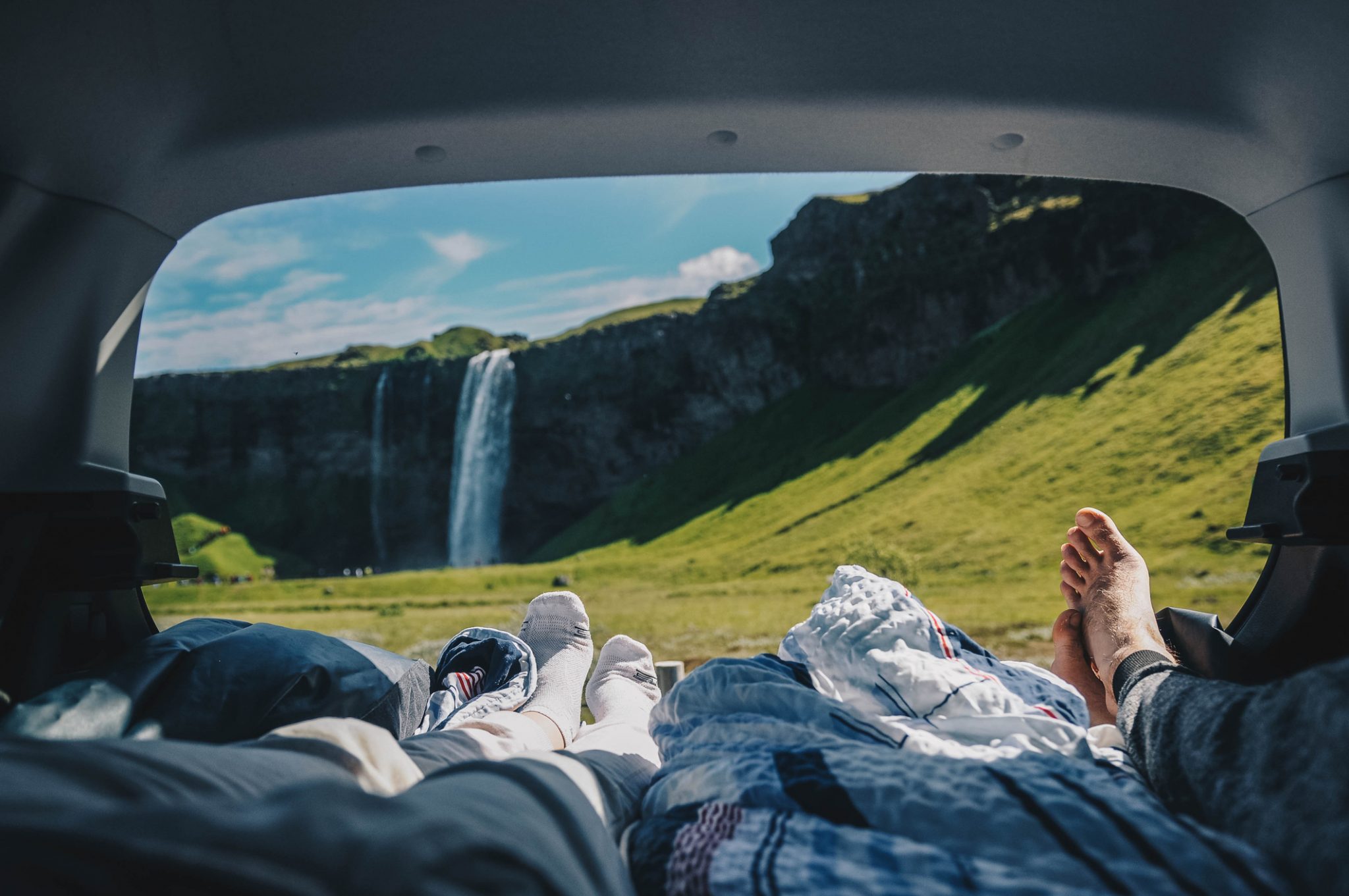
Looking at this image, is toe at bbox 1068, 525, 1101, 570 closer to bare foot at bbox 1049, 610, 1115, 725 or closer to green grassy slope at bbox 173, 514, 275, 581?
bare foot at bbox 1049, 610, 1115, 725

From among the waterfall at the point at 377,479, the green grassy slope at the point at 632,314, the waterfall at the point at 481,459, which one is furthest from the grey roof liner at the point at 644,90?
the waterfall at the point at 377,479

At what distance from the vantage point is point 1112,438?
33.7 feet

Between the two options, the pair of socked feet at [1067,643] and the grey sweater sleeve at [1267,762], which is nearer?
the grey sweater sleeve at [1267,762]

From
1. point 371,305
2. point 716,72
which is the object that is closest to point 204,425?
point 371,305

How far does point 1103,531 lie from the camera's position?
135 centimetres

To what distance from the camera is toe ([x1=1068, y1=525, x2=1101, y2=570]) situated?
1.33 m

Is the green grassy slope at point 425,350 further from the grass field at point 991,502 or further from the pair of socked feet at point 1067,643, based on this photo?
the pair of socked feet at point 1067,643

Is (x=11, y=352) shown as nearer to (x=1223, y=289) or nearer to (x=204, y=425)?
(x=1223, y=289)

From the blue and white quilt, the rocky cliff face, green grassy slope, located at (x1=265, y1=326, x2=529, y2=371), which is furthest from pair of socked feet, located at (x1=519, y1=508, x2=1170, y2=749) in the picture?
green grassy slope, located at (x1=265, y1=326, x2=529, y2=371)

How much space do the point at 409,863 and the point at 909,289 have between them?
18.8 metres

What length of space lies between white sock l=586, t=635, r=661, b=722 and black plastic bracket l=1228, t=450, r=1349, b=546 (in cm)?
96

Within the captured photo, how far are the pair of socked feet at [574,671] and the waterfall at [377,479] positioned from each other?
63.0 feet

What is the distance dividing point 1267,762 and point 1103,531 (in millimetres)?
946

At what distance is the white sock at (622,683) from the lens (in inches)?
44.5
